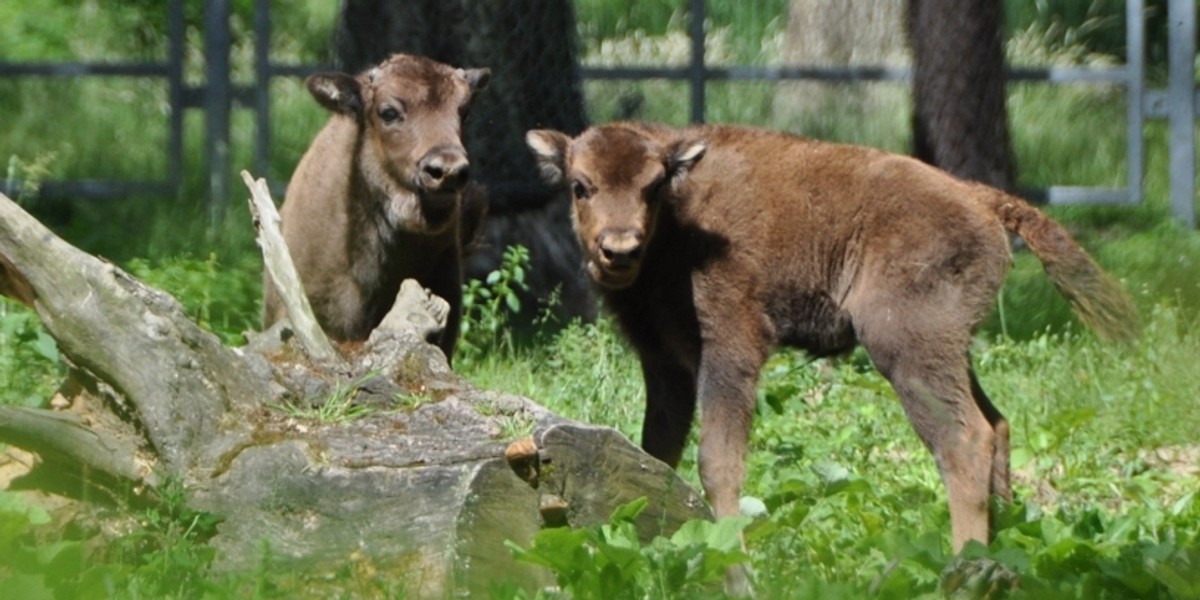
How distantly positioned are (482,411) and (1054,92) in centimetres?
1082

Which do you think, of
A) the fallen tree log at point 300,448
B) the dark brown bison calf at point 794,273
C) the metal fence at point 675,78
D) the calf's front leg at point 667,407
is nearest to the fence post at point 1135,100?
the metal fence at point 675,78

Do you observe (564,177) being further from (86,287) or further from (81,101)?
(81,101)

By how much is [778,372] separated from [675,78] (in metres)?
3.99

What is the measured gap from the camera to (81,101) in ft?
45.2

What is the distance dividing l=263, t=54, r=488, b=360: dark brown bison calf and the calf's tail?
231 centimetres

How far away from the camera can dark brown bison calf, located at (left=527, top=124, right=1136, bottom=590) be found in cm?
671

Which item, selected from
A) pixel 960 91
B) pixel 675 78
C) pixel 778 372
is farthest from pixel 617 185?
pixel 675 78

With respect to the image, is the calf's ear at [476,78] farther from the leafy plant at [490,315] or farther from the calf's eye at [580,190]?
the calf's eye at [580,190]

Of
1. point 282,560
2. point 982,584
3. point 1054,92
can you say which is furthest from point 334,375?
point 1054,92

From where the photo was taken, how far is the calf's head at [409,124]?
7.66 metres

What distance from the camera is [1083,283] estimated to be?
6.89m

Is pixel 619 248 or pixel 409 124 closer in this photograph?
pixel 619 248

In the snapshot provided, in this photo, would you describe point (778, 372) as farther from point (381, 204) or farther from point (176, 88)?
point (176, 88)

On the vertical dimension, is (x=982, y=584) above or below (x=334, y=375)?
below
